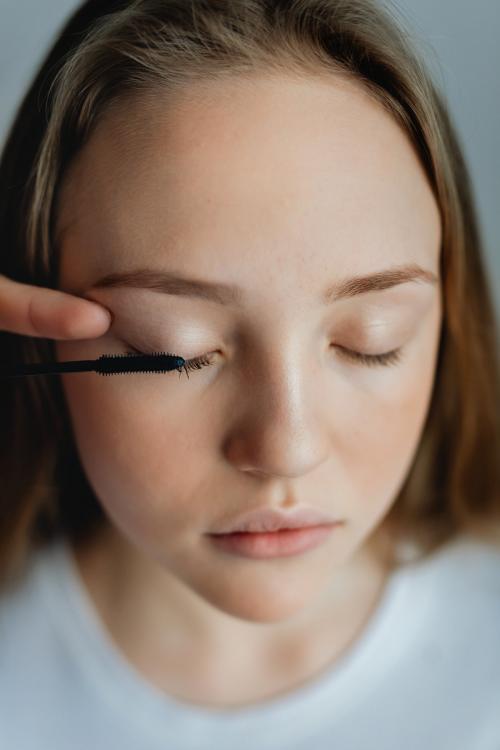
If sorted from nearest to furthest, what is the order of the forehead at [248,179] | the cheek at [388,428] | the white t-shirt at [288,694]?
1. the forehead at [248,179]
2. the cheek at [388,428]
3. the white t-shirt at [288,694]

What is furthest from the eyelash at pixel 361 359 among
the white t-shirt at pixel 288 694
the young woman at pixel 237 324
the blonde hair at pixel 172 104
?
the white t-shirt at pixel 288 694

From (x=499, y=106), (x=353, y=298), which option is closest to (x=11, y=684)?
(x=353, y=298)

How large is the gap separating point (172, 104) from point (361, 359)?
24cm

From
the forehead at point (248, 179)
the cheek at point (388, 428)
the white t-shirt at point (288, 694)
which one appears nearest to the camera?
the forehead at point (248, 179)

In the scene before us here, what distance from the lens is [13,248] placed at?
0.71 m

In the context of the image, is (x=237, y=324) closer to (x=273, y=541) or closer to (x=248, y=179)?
(x=248, y=179)

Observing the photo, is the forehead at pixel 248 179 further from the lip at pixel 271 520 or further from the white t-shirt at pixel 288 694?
the white t-shirt at pixel 288 694

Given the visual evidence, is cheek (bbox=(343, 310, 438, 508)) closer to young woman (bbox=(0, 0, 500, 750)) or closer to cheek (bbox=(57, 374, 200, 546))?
young woman (bbox=(0, 0, 500, 750))

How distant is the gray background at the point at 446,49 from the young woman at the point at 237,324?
0.07 feet

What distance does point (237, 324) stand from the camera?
603mm

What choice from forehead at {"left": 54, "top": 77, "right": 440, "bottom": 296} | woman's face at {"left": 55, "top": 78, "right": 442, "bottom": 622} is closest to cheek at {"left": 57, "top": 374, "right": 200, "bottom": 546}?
woman's face at {"left": 55, "top": 78, "right": 442, "bottom": 622}

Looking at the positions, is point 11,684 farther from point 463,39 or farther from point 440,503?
point 463,39

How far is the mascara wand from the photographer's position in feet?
1.98

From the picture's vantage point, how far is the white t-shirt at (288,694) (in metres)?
0.88
